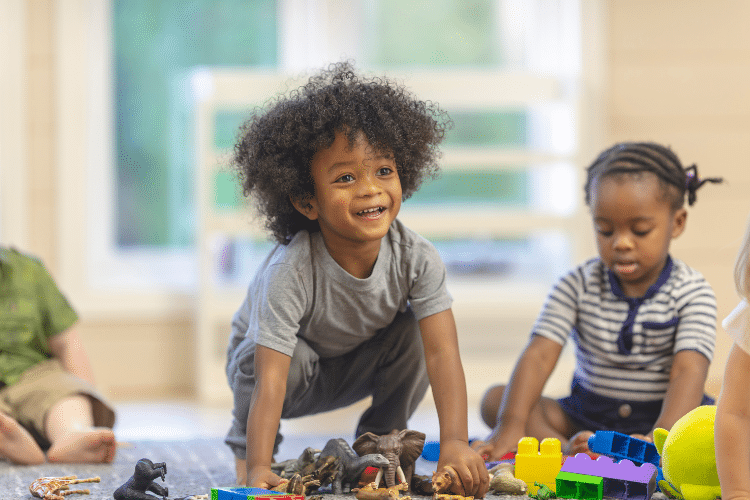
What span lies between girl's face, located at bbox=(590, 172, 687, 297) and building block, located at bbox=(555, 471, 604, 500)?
0.38m

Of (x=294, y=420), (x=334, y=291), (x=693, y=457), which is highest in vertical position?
(x=334, y=291)

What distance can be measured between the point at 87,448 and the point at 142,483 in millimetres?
275

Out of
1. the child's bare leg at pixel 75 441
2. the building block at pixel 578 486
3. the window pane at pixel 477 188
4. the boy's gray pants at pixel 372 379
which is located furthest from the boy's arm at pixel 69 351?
the window pane at pixel 477 188

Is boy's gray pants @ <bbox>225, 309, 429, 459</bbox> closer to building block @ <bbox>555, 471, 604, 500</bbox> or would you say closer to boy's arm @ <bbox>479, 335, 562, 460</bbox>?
boy's arm @ <bbox>479, 335, 562, 460</bbox>

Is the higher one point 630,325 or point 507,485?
point 630,325

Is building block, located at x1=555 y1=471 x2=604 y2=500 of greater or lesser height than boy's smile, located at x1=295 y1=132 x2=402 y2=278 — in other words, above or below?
below

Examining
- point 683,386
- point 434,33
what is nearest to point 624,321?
point 683,386

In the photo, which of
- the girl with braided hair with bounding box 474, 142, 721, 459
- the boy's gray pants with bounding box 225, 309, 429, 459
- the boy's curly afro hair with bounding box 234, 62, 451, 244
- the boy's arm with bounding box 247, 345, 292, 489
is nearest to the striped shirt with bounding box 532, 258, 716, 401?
the girl with braided hair with bounding box 474, 142, 721, 459

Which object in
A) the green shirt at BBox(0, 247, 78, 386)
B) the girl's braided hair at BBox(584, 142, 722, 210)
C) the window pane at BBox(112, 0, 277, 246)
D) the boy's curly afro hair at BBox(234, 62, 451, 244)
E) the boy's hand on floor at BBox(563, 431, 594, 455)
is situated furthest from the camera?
the window pane at BBox(112, 0, 277, 246)

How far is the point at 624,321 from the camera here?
49.9 inches

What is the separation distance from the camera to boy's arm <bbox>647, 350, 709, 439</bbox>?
1.14m

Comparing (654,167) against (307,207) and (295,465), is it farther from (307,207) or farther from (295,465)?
(295,465)

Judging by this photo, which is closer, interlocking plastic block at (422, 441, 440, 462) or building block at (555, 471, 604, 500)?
building block at (555, 471, 604, 500)

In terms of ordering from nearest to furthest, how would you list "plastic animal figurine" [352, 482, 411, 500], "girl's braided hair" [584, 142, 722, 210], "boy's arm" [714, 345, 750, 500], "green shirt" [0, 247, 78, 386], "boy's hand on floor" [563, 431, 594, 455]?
"boy's arm" [714, 345, 750, 500]
"plastic animal figurine" [352, 482, 411, 500]
"boy's hand on floor" [563, 431, 594, 455]
"girl's braided hair" [584, 142, 722, 210]
"green shirt" [0, 247, 78, 386]
